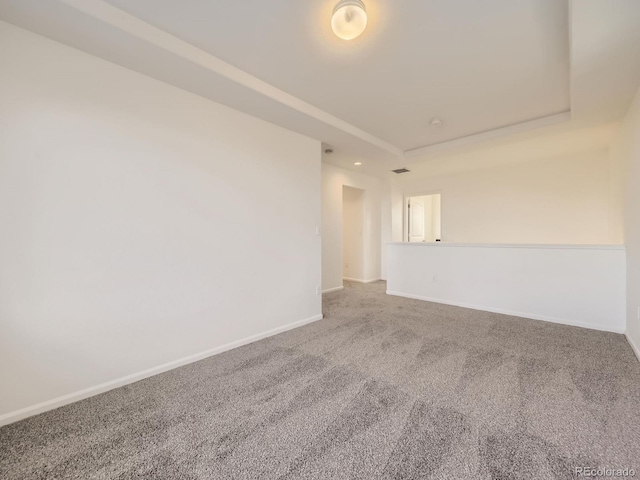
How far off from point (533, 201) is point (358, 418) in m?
5.11

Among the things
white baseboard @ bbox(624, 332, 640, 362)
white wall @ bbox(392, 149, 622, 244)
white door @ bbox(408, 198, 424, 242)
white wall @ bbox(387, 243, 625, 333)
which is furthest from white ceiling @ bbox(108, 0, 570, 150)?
white door @ bbox(408, 198, 424, 242)

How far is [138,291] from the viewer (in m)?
2.07

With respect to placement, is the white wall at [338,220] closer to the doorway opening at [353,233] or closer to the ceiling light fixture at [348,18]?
the doorway opening at [353,233]

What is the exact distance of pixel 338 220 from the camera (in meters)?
5.24

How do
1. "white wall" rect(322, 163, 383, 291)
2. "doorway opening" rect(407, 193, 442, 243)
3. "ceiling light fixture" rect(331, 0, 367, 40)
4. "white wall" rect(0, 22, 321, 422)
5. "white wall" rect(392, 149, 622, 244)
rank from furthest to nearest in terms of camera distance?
"doorway opening" rect(407, 193, 442, 243)
"white wall" rect(322, 163, 383, 291)
"white wall" rect(392, 149, 622, 244)
"white wall" rect(0, 22, 321, 422)
"ceiling light fixture" rect(331, 0, 367, 40)

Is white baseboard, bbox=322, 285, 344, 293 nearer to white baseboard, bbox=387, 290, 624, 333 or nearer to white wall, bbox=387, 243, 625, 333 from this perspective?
white wall, bbox=387, 243, 625, 333

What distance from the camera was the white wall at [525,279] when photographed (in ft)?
9.74

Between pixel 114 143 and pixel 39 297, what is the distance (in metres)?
1.16

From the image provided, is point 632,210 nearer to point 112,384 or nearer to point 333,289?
point 333,289

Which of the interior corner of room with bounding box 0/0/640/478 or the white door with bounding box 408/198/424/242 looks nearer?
the interior corner of room with bounding box 0/0/640/478

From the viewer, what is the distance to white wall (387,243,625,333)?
297 centimetres

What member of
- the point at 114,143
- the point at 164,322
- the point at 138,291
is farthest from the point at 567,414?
the point at 114,143

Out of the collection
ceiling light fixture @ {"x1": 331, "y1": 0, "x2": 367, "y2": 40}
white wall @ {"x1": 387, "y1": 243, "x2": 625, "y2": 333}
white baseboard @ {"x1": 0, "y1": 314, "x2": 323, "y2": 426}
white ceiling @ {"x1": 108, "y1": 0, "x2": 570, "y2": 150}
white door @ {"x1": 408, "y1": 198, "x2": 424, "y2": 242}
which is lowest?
white baseboard @ {"x1": 0, "y1": 314, "x2": 323, "y2": 426}

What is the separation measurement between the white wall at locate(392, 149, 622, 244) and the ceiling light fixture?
4.37m
